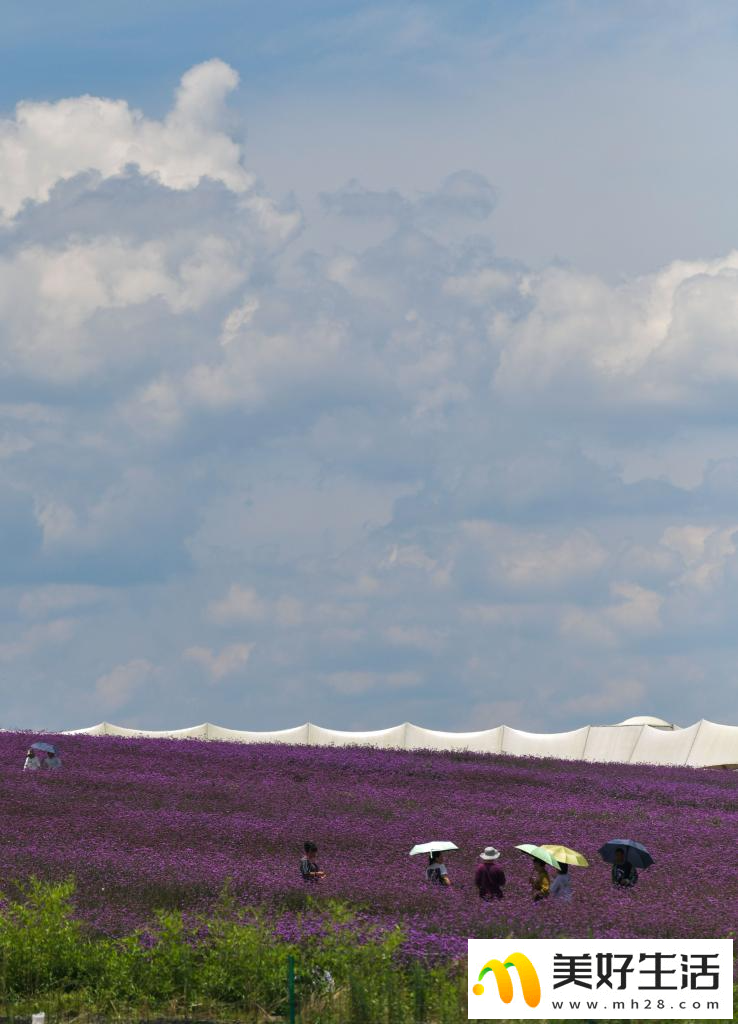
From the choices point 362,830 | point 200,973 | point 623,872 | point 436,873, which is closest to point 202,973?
point 200,973

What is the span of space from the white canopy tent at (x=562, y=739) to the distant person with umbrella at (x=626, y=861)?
30.9 metres

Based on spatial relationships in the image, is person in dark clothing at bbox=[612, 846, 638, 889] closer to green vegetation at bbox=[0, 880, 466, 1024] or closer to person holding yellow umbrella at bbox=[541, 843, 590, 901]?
person holding yellow umbrella at bbox=[541, 843, 590, 901]

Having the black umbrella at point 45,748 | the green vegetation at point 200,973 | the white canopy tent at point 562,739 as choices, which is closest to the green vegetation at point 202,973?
the green vegetation at point 200,973

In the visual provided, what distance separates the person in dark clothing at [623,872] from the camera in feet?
78.6

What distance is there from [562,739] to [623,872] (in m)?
35.9

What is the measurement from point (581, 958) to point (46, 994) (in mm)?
6119

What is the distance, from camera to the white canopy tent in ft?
180

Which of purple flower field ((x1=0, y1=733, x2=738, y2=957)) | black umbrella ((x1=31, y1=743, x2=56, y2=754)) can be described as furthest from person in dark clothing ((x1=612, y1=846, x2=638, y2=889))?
black umbrella ((x1=31, y1=743, x2=56, y2=754))

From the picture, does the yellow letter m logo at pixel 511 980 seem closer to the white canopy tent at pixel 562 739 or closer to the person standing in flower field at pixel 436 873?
the person standing in flower field at pixel 436 873

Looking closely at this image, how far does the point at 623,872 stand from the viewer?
79.0 feet

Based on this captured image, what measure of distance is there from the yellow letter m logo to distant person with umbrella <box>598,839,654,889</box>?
8.62 m

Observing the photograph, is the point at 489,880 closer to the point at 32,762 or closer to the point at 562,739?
the point at 32,762

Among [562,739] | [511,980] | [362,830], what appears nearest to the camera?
[511,980]

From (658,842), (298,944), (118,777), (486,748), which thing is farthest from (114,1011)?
(486,748)
